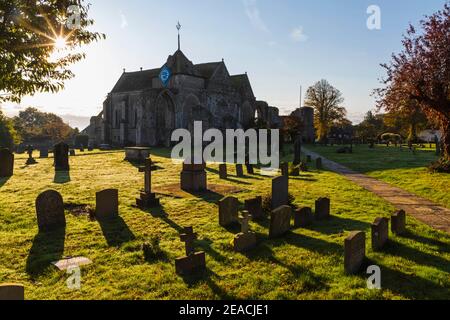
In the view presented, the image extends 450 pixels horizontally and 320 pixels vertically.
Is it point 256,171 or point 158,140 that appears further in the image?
point 158,140

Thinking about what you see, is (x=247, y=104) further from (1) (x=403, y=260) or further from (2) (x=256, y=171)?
(1) (x=403, y=260)

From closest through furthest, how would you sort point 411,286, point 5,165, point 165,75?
point 411,286 → point 5,165 → point 165,75

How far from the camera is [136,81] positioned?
49594mm

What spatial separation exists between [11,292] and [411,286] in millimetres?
5351

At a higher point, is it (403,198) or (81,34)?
(81,34)

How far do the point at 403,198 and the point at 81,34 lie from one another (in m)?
11.7

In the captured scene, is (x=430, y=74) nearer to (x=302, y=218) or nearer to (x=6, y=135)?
(x=302, y=218)

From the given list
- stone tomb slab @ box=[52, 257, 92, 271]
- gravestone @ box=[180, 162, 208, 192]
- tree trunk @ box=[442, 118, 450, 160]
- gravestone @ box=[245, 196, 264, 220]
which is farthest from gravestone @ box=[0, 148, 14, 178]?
tree trunk @ box=[442, 118, 450, 160]

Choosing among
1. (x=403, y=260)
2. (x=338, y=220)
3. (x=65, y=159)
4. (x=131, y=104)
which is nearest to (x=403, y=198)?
(x=338, y=220)

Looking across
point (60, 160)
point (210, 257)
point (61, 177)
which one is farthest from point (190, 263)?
point (60, 160)

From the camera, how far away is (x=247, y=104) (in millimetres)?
51219

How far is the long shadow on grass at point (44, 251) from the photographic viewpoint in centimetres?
609

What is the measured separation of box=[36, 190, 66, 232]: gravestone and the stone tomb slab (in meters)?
2.41
